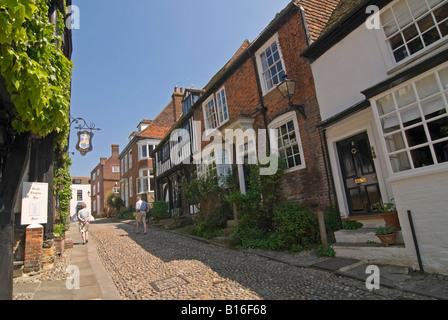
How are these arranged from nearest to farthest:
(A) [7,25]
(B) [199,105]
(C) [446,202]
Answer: (A) [7,25]
(C) [446,202]
(B) [199,105]

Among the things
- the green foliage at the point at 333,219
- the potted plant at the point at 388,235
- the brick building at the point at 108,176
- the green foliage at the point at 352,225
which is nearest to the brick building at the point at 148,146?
the brick building at the point at 108,176

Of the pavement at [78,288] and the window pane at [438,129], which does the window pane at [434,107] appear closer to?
the window pane at [438,129]

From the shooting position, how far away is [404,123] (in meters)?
4.70

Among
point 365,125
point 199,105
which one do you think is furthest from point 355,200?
point 199,105

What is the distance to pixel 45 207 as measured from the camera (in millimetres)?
6102

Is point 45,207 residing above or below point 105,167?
below

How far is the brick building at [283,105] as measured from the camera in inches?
289

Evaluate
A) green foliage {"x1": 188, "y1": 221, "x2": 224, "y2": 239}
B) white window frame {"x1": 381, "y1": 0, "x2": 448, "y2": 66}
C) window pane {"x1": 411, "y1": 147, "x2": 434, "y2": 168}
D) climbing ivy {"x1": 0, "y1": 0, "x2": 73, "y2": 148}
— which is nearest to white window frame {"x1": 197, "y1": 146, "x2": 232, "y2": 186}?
green foliage {"x1": 188, "y1": 221, "x2": 224, "y2": 239}

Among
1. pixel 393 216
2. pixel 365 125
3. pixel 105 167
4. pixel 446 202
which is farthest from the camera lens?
pixel 105 167

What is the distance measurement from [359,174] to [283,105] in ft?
10.7

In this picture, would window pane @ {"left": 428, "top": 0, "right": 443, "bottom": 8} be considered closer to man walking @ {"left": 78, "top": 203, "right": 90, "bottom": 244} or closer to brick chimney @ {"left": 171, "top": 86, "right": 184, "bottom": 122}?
man walking @ {"left": 78, "top": 203, "right": 90, "bottom": 244}

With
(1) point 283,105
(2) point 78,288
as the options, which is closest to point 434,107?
(1) point 283,105
